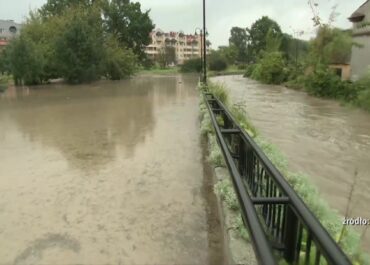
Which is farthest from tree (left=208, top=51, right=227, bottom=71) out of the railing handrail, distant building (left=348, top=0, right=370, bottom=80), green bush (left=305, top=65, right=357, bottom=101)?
the railing handrail

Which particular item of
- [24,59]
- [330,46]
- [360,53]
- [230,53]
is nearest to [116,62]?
[24,59]

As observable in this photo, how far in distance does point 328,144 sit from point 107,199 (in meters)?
6.21

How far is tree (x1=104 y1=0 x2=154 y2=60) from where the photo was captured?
178ft

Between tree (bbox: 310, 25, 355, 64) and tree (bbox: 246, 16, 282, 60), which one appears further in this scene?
tree (bbox: 246, 16, 282, 60)

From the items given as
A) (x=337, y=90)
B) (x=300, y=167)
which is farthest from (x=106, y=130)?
(x=337, y=90)

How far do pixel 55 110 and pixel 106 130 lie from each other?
567 centimetres

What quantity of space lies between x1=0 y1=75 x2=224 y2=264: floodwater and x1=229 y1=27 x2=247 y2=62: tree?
6861 centimetres

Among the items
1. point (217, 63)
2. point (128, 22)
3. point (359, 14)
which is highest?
point (128, 22)

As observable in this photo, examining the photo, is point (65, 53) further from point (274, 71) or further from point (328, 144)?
point (328, 144)

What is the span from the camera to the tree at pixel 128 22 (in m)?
54.3

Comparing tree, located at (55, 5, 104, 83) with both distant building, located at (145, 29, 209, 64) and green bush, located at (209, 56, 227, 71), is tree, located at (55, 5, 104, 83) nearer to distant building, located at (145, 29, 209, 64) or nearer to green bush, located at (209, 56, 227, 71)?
green bush, located at (209, 56, 227, 71)

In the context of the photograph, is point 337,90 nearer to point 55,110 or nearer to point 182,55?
point 55,110

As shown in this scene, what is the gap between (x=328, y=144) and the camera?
366 inches

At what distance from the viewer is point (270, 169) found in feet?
8.74
